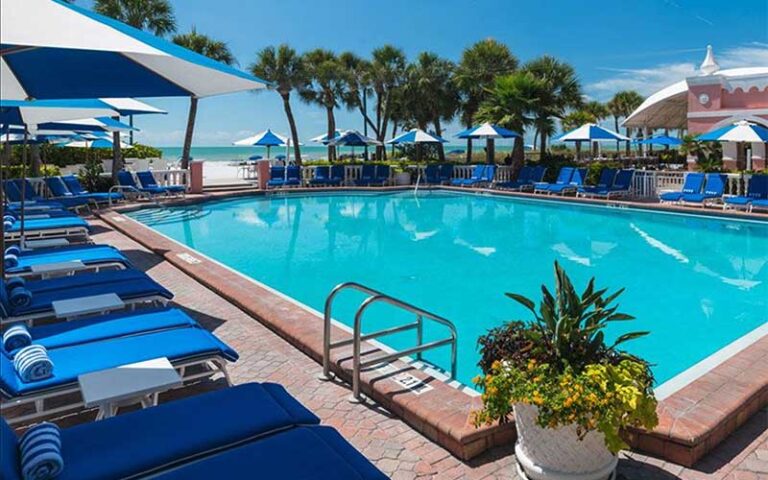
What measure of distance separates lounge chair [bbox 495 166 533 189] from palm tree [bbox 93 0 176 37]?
14.2 m

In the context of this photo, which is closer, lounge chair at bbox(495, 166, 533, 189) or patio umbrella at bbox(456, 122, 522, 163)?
lounge chair at bbox(495, 166, 533, 189)

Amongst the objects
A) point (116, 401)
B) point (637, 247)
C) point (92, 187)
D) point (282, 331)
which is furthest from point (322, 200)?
point (116, 401)

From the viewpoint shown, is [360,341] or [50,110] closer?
[360,341]

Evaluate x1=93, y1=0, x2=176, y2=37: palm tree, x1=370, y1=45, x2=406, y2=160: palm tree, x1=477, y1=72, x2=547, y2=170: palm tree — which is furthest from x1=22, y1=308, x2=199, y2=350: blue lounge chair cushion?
x1=370, y1=45, x2=406, y2=160: palm tree

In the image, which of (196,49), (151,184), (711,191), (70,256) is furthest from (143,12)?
(711,191)

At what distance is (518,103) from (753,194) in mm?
9979

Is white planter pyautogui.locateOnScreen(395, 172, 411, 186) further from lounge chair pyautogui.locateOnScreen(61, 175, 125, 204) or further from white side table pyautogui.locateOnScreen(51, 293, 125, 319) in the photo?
white side table pyautogui.locateOnScreen(51, 293, 125, 319)

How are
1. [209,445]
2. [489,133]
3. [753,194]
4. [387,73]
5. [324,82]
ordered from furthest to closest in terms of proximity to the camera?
[387,73] < [324,82] < [489,133] < [753,194] < [209,445]

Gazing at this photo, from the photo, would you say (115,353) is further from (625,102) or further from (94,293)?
(625,102)

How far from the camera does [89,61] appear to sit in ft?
12.7

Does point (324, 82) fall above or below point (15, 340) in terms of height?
above

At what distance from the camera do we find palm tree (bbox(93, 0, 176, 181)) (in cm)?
2192

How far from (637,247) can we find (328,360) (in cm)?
930

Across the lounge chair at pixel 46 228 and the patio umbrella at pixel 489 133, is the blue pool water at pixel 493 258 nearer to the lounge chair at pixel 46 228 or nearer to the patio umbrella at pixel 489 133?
the lounge chair at pixel 46 228
